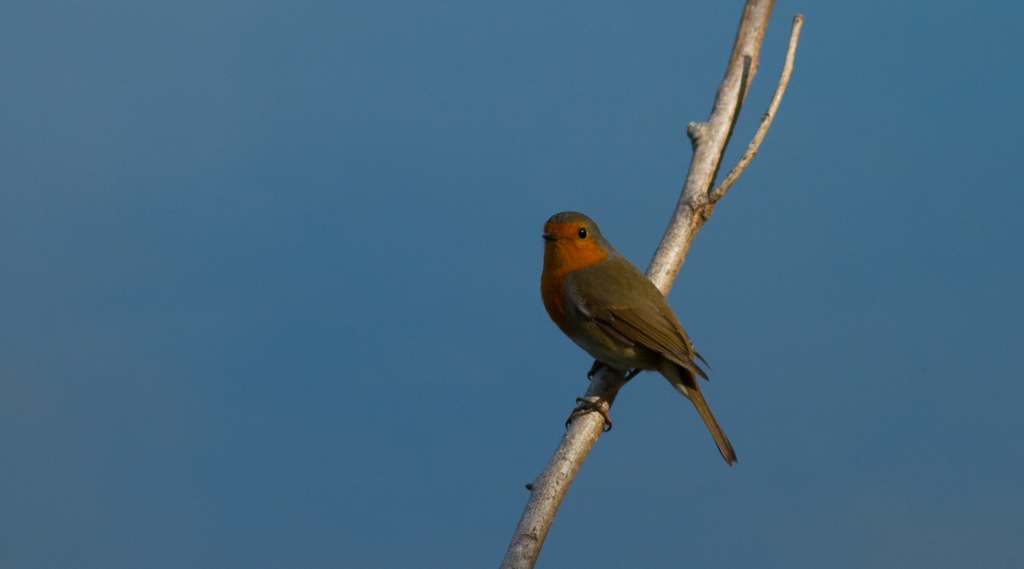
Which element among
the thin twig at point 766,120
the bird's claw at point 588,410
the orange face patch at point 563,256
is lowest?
the bird's claw at point 588,410

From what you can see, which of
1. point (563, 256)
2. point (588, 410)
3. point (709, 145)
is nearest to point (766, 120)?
point (709, 145)

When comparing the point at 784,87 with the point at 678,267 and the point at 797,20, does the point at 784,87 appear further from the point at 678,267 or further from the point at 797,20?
the point at 678,267

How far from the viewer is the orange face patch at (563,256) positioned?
4234 mm

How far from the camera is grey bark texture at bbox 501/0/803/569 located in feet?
11.2

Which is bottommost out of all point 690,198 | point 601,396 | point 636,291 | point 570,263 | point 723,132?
point 601,396

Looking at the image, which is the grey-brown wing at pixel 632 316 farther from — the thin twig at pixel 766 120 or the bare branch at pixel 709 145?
the thin twig at pixel 766 120

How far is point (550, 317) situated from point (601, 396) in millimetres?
543

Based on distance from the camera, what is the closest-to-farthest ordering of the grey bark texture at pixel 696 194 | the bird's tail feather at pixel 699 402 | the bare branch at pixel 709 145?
the grey bark texture at pixel 696 194 → the bird's tail feather at pixel 699 402 → the bare branch at pixel 709 145

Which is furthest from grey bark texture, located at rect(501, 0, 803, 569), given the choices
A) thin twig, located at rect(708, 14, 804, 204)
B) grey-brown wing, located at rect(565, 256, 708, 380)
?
grey-brown wing, located at rect(565, 256, 708, 380)

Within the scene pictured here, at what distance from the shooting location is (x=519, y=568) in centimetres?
304

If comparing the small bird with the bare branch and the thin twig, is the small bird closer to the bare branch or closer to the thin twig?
the bare branch

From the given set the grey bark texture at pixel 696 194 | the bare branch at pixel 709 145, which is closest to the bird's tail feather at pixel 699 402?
the grey bark texture at pixel 696 194

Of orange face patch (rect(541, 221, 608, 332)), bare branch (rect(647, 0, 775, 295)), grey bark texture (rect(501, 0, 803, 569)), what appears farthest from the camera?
bare branch (rect(647, 0, 775, 295))

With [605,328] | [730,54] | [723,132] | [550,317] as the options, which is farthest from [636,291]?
[730,54]
